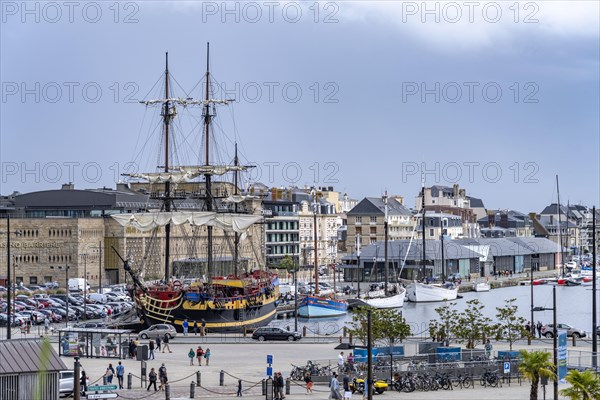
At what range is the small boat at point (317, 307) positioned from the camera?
108m

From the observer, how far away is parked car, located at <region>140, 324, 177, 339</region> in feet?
234

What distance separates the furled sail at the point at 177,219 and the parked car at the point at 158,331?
837 inches

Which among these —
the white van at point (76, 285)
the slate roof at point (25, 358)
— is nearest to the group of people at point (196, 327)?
the slate roof at point (25, 358)

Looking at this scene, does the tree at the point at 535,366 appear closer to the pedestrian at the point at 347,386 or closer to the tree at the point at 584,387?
the tree at the point at 584,387

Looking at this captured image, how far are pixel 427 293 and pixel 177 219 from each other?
4172 centimetres

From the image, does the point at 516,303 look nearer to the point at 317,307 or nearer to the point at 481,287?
the point at 481,287

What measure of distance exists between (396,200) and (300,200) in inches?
923

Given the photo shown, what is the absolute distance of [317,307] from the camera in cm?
10819

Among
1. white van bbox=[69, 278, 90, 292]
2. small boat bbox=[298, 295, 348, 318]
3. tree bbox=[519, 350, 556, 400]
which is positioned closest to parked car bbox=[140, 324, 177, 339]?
tree bbox=[519, 350, 556, 400]

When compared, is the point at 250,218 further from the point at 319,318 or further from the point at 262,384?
the point at 262,384

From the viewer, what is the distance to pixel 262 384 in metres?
48.3

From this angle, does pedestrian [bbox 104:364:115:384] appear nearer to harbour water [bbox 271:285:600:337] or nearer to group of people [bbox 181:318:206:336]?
Result: group of people [bbox 181:318:206:336]

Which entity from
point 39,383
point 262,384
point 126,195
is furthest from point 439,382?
point 126,195

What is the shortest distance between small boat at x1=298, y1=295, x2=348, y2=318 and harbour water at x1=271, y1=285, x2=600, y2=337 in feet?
2.79
